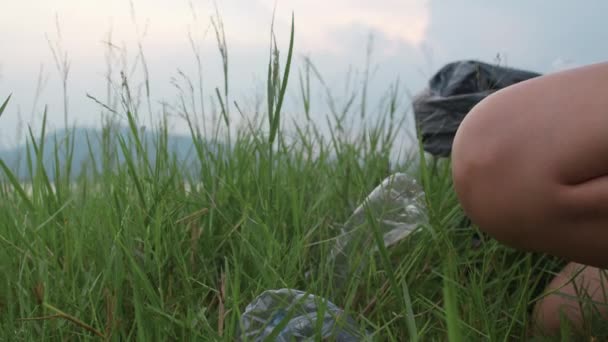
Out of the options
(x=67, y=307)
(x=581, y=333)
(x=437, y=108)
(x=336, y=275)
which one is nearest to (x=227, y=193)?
(x=336, y=275)

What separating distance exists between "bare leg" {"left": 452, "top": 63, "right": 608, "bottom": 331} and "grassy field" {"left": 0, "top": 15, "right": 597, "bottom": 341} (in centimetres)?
11

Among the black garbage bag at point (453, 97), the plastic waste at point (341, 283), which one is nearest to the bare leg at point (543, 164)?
the plastic waste at point (341, 283)

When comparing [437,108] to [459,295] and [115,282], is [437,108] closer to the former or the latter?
[459,295]

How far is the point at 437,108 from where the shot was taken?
1.66 meters

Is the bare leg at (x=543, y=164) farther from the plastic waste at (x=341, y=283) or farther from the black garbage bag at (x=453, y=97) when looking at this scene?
the black garbage bag at (x=453, y=97)

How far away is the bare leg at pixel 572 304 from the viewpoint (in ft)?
3.98

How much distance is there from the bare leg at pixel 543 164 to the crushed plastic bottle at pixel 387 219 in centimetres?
37

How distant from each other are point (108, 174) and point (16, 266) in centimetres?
37

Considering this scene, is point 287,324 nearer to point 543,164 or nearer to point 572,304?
point 543,164

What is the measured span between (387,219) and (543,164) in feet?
2.05

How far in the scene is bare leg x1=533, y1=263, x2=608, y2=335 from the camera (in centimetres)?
121

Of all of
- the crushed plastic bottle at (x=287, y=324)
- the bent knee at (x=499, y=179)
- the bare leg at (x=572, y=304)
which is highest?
the bent knee at (x=499, y=179)

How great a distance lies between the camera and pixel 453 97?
162 centimetres

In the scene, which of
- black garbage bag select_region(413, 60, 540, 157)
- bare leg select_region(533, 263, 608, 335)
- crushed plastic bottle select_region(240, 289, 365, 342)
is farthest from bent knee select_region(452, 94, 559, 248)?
black garbage bag select_region(413, 60, 540, 157)
